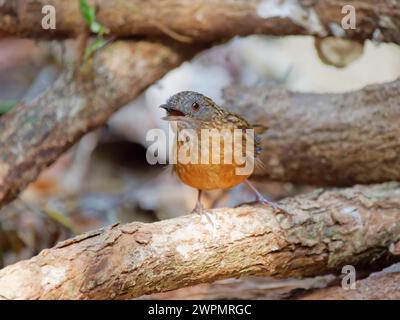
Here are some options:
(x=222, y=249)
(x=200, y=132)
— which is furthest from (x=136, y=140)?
(x=222, y=249)

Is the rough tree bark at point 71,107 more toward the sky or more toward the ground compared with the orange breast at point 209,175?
more toward the sky

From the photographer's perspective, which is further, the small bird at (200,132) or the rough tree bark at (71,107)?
the rough tree bark at (71,107)

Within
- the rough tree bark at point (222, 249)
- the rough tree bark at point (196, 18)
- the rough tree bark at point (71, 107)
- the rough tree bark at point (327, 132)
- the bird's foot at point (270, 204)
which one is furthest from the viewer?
the rough tree bark at point (196, 18)

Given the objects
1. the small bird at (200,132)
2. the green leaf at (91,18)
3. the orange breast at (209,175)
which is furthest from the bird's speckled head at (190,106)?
the green leaf at (91,18)

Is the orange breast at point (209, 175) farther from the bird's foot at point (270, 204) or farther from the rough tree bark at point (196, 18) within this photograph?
the rough tree bark at point (196, 18)

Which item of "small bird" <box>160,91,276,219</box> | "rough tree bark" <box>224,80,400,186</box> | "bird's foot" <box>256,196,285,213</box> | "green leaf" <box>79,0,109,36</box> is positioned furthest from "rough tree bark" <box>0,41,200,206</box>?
"bird's foot" <box>256,196,285,213</box>

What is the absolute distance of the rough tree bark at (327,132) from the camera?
Answer: 154 inches

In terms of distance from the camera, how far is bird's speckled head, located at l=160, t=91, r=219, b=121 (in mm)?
3250

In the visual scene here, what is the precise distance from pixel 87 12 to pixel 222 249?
5.79 feet

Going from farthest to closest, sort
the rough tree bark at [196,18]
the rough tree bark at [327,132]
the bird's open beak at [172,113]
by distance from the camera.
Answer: the rough tree bark at [196,18]
the rough tree bark at [327,132]
the bird's open beak at [172,113]

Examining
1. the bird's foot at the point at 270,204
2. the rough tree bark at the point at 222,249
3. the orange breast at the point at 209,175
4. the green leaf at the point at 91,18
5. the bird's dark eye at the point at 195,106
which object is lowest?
the rough tree bark at the point at 222,249

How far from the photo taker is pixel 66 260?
265 cm

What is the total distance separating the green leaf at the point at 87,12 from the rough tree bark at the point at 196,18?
0.41ft

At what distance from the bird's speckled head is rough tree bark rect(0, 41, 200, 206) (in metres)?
0.99
